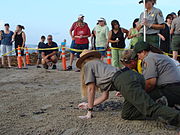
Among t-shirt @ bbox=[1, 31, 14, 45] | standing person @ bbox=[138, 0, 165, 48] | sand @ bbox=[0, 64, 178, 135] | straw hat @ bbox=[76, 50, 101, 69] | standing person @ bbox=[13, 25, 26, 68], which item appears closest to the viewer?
sand @ bbox=[0, 64, 178, 135]

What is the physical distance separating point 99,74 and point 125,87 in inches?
21.1

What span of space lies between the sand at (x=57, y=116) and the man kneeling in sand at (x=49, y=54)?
3.62 metres

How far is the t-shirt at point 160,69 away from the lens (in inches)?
133

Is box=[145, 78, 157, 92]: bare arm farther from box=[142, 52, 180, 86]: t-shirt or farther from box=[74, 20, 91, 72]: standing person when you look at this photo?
box=[74, 20, 91, 72]: standing person

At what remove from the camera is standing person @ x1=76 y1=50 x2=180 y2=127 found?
304cm

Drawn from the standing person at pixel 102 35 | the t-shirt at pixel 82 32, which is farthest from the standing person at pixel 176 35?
the t-shirt at pixel 82 32

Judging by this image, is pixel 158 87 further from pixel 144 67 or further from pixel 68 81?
pixel 68 81

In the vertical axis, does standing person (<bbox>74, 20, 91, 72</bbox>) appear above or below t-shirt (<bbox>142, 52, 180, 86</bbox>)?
above

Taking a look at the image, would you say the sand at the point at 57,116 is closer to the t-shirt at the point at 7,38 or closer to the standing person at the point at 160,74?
the standing person at the point at 160,74

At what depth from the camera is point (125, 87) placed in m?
3.26

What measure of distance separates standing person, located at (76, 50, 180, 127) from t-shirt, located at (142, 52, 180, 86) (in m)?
0.18

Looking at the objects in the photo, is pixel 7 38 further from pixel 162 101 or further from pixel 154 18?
pixel 162 101

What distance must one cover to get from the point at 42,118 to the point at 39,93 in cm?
189

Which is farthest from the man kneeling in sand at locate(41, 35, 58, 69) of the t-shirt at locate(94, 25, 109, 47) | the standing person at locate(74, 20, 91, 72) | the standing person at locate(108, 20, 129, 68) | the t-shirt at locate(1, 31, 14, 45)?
the standing person at locate(108, 20, 129, 68)
